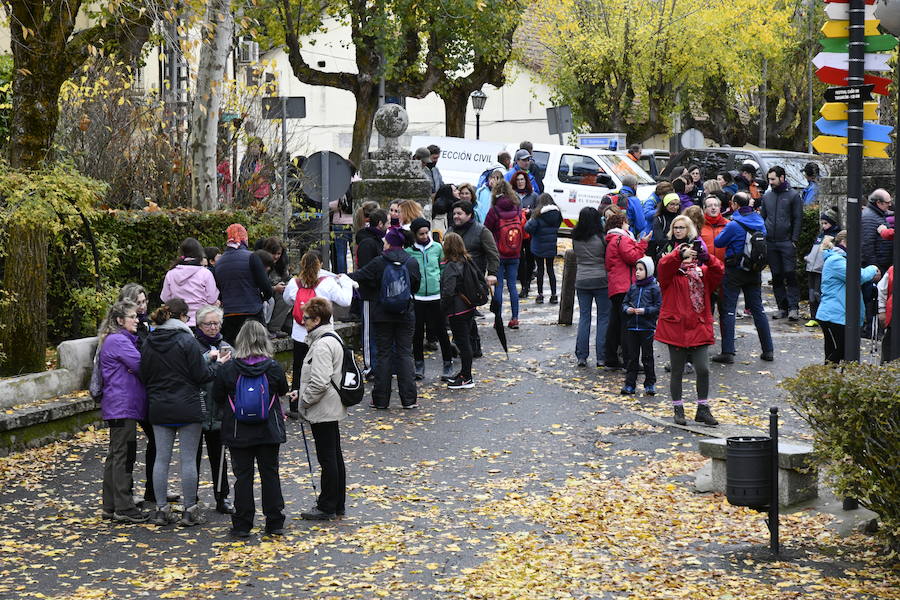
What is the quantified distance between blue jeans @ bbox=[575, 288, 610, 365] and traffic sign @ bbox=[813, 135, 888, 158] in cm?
528

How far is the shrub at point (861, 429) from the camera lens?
729cm

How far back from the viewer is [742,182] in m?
19.4

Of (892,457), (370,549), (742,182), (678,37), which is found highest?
(678,37)

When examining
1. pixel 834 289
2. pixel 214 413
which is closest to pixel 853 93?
pixel 834 289

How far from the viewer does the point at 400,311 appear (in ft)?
41.2

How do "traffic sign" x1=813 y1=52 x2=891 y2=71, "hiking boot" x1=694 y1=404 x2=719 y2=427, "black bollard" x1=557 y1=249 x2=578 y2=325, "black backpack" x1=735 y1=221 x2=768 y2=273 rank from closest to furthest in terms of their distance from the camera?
"traffic sign" x1=813 y1=52 x2=891 y2=71, "hiking boot" x1=694 y1=404 x2=719 y2=427, "black backpack" x1=735 y1=221 x2=768 y2=273, "black bollard" x1=557 y1=249 x2=578 y2=325

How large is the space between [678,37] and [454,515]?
33.2m

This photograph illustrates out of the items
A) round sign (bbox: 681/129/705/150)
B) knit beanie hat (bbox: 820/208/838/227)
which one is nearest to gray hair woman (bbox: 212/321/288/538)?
knit beanie hat (bbox: 820/208/838/227)

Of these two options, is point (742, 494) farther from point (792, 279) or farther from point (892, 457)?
point (792, 279)

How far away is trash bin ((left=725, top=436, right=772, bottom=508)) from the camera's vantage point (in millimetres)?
8109

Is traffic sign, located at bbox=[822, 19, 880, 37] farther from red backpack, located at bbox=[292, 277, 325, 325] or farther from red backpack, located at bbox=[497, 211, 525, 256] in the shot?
red backpack, located at bbox=[497, 211, 525, 256]

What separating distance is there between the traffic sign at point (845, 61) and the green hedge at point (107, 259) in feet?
26.2

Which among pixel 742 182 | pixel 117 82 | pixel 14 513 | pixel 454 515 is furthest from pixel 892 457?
pixel 117 82

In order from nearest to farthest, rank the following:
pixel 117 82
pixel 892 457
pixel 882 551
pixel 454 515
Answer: pixel 892 457
pixel 882 551
pixel 454 515
pixel 117 82
